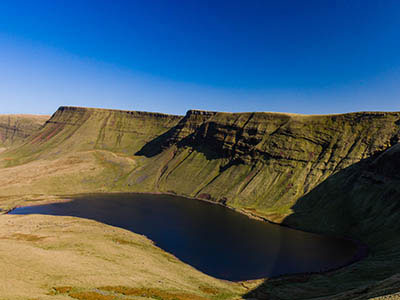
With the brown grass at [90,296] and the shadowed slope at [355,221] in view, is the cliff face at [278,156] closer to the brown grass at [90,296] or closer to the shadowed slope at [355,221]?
the shadowed slope at [355,221]

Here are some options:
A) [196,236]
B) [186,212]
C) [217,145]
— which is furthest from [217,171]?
[196,236]

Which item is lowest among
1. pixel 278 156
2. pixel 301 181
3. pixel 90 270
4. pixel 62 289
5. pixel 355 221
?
pixel 90 270

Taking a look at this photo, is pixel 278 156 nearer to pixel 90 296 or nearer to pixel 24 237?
pixel 24 237

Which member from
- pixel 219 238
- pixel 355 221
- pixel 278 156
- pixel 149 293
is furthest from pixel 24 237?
pixel 278 156

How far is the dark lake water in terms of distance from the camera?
245ft

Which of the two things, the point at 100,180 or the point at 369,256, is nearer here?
the point at 369,256

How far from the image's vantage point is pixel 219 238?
95562mm

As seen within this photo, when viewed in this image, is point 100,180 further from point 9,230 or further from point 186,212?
point 9,230

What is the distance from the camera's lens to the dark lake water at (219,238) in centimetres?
7456

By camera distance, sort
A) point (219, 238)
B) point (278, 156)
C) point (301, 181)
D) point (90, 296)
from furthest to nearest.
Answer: point (278, 156) < point (301, 181) < point (219, 238) < point (90, 296)

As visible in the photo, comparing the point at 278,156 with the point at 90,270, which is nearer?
the point at 90,270

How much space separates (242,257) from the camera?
261 ft

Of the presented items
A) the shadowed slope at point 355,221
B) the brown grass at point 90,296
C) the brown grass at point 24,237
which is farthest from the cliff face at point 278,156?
the brown grass at point 90,296

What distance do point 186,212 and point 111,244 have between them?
62.5 m
